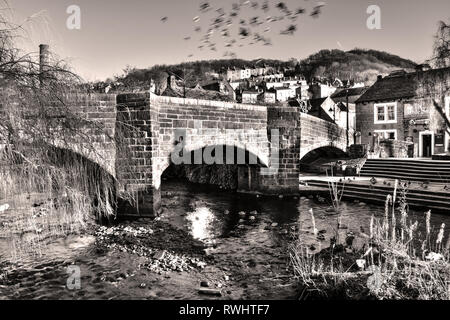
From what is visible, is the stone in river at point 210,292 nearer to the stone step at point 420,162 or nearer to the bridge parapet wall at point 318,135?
the bridge parapet wall at point 318,135

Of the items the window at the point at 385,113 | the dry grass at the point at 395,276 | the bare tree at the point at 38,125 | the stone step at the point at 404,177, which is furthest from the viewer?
the window at the point at 385,113

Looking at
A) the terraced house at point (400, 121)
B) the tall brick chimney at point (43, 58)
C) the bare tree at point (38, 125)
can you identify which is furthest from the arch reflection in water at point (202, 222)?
the terraced house at point (400, 121)

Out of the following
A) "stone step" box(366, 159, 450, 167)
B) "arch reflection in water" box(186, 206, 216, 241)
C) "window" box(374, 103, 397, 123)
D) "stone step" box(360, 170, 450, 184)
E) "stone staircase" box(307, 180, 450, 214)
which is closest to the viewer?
"arch reflection in water" box(186, 206, 216, 241)

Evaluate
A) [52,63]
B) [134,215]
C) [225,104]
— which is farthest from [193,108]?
[52,63]

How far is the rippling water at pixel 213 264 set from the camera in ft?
19.4

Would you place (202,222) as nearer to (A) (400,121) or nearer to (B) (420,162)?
(B) (420,162)

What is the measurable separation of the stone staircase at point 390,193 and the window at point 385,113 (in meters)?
16.9

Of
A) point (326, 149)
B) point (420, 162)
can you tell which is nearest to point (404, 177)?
point (420, 162)

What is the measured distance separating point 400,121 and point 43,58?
98.0 feet

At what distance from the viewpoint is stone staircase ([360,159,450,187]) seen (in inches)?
596

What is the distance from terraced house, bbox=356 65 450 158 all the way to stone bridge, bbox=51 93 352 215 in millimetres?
8334

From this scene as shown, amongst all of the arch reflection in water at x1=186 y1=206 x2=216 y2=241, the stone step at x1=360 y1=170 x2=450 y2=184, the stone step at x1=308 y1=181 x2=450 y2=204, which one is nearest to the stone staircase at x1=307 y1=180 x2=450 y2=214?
the stone step at x1=308 y1=181 x2=450 y2=204

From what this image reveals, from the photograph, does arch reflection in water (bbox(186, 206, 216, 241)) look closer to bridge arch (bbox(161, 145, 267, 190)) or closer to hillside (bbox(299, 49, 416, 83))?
bridge arch (bbox(161, 145, 267, 190))

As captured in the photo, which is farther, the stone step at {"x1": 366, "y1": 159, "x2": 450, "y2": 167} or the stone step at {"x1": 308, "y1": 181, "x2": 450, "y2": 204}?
the stone step at {"x1": 366, "y1": 159, "x2": 450, "y2": 167}
